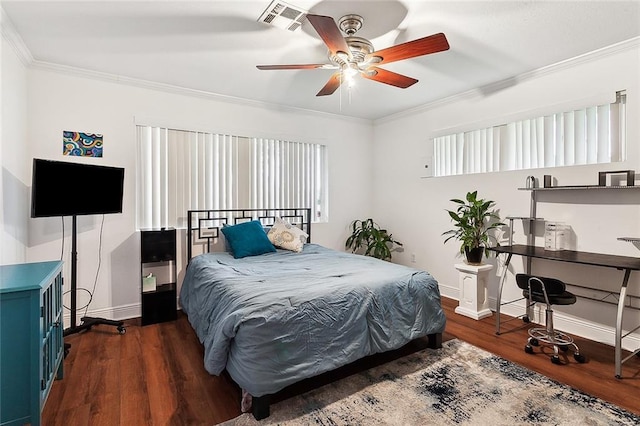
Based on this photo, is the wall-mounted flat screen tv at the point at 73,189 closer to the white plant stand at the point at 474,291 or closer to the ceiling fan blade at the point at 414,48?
the ceiling fan blade at the point at 414,48

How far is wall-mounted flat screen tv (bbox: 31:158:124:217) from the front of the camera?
8.46 feet

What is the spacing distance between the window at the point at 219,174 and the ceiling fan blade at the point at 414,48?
241 cm

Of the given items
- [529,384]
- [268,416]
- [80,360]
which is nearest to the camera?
[268,416]

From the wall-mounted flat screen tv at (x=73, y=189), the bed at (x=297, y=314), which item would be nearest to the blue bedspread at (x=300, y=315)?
the bed at (x=297, y=314)

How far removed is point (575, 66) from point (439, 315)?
276 centimetres

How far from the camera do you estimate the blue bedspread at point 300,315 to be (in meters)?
1.93

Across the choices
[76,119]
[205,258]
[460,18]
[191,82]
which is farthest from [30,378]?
[460,18]

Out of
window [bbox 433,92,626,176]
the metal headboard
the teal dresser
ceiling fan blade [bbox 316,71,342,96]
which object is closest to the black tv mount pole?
the metal headboard

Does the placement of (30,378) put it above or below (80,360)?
above

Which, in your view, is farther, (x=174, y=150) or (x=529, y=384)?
(x=174, y=150)

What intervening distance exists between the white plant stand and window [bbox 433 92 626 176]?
1.24 metres

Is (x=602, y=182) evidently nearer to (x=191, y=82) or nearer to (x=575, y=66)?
(x=575, y=66)

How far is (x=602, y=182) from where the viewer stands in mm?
2852

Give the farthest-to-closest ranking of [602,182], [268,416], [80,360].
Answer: [602,182] < [80,360] < [268,416]
